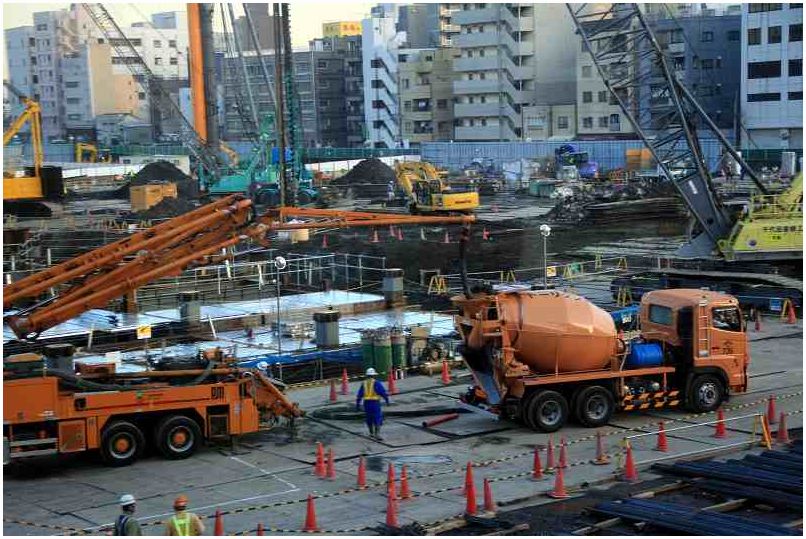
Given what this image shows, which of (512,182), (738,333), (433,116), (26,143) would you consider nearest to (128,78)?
(26,143)

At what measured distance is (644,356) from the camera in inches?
846

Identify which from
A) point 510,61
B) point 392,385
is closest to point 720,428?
point 392,385

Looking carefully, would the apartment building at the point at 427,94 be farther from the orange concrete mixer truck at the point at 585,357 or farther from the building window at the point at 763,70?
the orange concrete mixer truck at the point at 585,357

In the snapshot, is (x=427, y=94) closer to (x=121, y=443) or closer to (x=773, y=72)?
(x=773, y=72)

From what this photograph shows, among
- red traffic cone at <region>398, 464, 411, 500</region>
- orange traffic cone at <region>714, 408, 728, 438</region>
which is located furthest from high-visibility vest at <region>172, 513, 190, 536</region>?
orange traffic cone at <region>714, 408, 728, 438</region>

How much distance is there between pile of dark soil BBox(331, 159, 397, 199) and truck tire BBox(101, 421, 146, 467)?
2482 inches

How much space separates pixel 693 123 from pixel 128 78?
404 ft

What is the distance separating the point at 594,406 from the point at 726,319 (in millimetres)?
3208

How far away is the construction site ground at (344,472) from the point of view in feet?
53.6

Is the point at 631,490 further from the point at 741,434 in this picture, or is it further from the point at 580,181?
the point at 580,181

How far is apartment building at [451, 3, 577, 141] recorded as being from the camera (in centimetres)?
10312

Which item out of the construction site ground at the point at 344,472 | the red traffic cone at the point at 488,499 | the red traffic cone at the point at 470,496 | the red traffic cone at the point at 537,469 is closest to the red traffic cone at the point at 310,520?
the construction site ground at the point at 344,472

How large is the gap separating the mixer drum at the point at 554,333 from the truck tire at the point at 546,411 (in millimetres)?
496

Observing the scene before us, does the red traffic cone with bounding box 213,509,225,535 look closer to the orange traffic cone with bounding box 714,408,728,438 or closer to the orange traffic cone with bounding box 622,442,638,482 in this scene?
the orange traffic cone with bounding box 622,442,638,482
